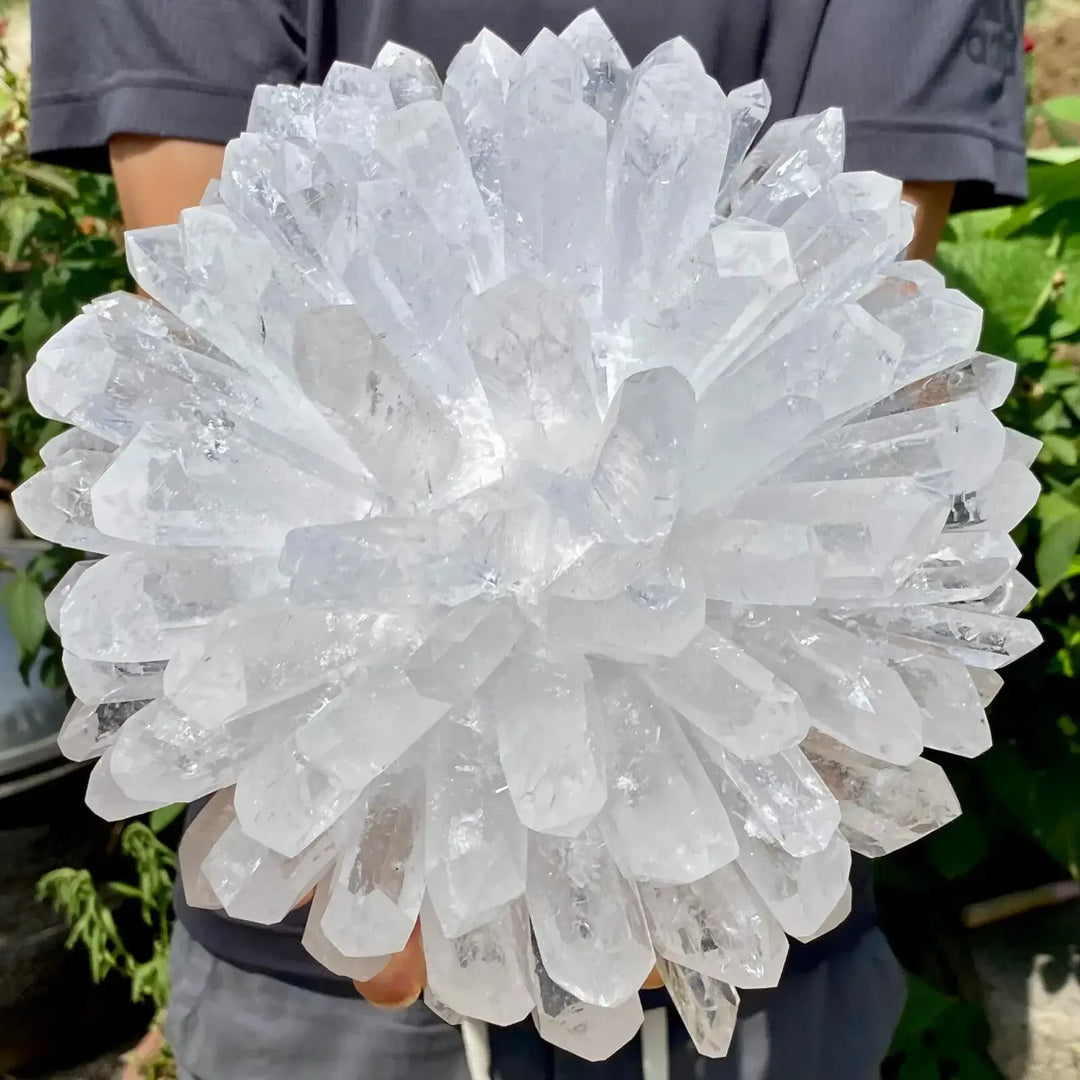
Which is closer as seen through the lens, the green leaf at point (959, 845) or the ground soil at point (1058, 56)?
the green leaf at point (959, 845)

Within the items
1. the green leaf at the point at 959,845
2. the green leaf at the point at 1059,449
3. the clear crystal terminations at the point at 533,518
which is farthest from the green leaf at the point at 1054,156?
the clear crystal terminations at the point at 533,518

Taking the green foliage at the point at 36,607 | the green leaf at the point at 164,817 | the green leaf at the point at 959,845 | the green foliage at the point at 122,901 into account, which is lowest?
the green foliage at the point at 122,901

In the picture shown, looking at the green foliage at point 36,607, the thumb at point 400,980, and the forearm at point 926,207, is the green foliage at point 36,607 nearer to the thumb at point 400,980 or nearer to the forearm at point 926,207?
the thumb at point 400,980

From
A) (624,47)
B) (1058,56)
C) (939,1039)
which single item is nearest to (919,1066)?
(939,1039)

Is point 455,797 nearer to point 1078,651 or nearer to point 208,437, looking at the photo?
point 208,437

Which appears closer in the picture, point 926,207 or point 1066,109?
point 926,207

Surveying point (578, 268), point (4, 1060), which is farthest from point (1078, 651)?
point (4, 1060)

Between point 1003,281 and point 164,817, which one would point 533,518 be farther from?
point 164,817

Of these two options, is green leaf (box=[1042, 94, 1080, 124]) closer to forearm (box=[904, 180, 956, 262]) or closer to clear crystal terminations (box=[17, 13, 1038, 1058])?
forearm (box=[904, 180, 956, 262])

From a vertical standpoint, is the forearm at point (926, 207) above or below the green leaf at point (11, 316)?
above
